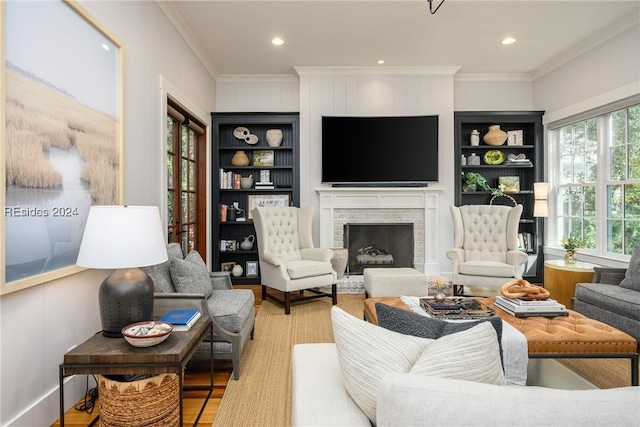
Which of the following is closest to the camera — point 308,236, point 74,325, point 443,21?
point 74,325

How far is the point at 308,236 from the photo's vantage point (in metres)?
4.50

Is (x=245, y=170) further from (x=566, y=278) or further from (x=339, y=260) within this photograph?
(x=566, y=278)

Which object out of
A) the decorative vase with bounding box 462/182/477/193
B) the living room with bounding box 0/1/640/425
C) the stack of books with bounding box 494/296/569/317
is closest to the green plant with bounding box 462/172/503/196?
the decorative vase with bounding box 462/182/477/193

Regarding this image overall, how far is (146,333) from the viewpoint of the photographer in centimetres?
166

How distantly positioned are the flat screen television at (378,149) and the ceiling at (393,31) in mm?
779

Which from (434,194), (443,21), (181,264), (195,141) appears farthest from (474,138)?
(181,264)

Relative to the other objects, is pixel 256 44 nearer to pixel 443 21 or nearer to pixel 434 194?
pixel 443 21

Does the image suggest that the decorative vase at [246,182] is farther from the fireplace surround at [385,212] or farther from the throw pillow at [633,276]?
the throw pillow at [633,276]

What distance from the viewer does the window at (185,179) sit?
3.74 m

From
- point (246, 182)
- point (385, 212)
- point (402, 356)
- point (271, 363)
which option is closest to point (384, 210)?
point (385, 212)

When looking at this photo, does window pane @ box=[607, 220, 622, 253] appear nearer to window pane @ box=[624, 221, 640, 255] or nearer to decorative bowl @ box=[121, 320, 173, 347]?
window pane @ box=[624, 221, 640, 255]

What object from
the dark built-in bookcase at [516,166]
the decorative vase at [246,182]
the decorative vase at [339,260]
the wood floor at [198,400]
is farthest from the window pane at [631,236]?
the decorative vase at [246,182]

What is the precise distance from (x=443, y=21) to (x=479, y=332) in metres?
3.63

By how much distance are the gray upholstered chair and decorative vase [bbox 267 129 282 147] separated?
2727mm
